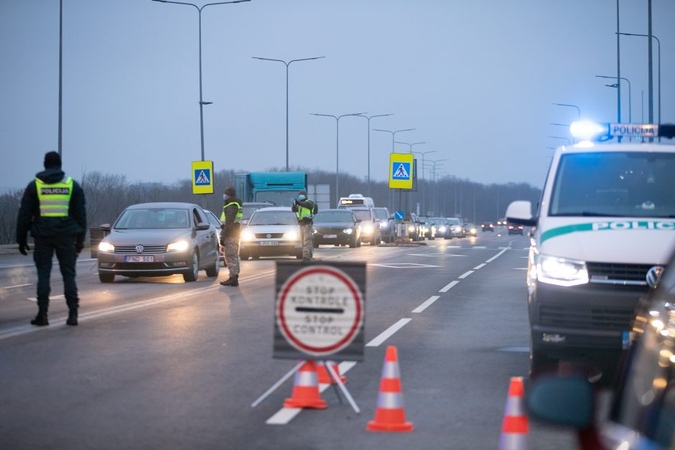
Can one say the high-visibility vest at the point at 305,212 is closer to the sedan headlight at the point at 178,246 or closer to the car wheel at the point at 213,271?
the car wheel at the point at 213,271

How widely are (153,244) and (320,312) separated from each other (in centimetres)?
1456

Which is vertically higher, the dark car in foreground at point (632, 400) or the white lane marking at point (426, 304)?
the dark car in foreground at point (632, 400)

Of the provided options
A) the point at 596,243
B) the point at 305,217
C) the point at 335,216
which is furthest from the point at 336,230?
the point at 596,243

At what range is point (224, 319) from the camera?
48.9 ft

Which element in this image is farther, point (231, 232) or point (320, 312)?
point (231, 232)

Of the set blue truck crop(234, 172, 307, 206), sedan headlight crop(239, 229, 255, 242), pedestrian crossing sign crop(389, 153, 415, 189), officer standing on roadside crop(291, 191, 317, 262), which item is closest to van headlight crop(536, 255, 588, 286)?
officer standing on roadside crop(291, 191, 317, 262)

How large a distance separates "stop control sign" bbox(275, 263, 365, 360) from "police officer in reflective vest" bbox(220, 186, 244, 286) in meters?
13.1

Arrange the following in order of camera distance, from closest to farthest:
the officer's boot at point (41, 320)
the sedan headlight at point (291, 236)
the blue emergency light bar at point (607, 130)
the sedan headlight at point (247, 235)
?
the blue emergency light bar at point (607, 130) < the officer's boot at point (41, 320) < the sedan headlight at point (291, 236) < the sedan headlight at point (247, 235)

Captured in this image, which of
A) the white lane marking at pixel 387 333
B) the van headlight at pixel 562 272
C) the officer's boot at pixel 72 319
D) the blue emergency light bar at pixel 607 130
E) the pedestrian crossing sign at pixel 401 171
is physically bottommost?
the white lane marking at pixel 387 333

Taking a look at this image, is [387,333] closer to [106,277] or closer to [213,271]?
[106,277]

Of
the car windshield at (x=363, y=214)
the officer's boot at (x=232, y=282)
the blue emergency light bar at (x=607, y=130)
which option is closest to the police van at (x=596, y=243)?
the blue emergency light bar at (x=607, y=130)

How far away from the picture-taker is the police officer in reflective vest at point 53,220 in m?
13.3

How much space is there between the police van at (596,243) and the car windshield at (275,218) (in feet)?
77.5

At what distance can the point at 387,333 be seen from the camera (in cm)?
1346
